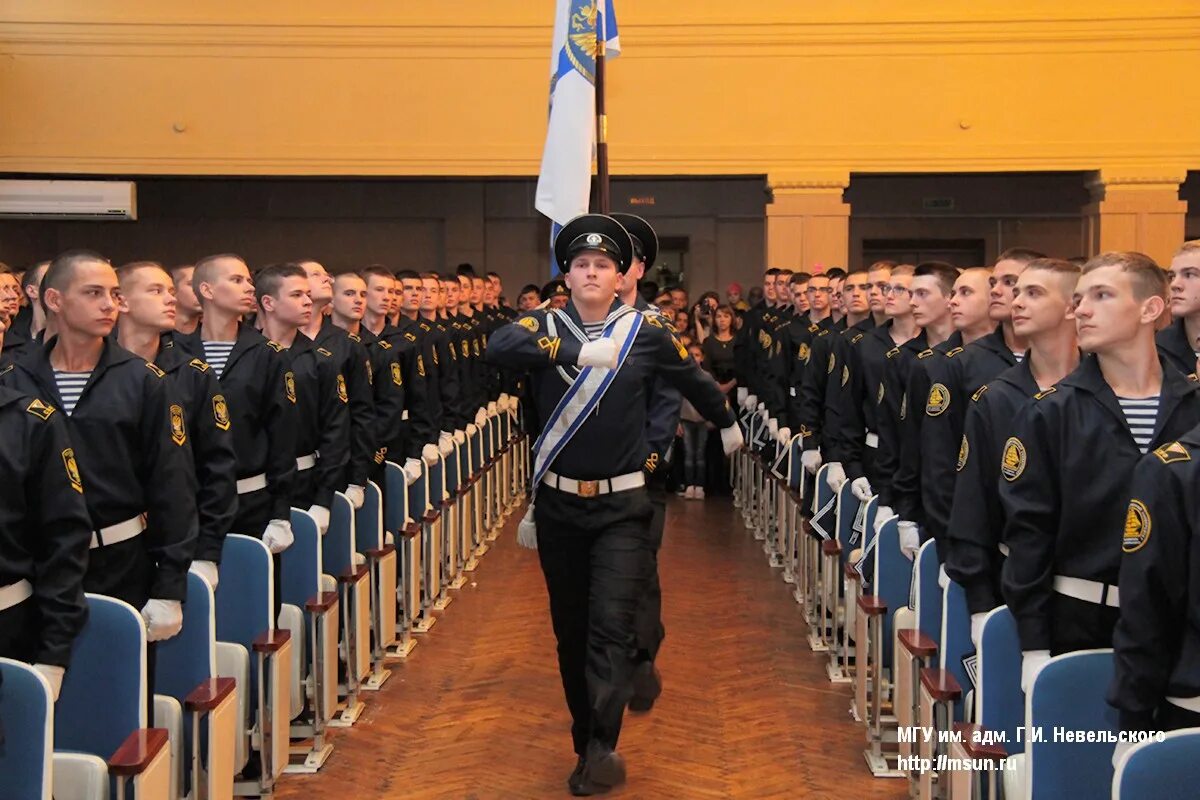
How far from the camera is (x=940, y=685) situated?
3342mm

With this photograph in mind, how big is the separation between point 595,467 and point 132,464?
1.39 m

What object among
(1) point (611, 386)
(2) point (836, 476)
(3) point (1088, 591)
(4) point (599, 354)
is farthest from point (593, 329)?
(2) point (836, 476)

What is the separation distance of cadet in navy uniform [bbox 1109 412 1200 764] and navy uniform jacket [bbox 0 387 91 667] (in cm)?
225

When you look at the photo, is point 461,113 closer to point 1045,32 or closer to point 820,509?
point 1045,32

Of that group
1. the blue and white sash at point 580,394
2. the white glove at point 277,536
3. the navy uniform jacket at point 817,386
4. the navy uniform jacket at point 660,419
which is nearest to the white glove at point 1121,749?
the blue and white sash at point 580,394

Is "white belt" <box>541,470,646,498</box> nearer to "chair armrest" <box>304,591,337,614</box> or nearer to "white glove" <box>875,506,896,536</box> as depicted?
"chair armrest" <box>304,591,337,614</box>

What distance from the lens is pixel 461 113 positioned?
12383 mm

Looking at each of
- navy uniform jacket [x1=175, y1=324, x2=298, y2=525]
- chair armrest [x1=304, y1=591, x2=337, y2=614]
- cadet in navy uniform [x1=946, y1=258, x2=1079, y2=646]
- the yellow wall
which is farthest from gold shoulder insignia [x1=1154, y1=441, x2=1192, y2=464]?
the yellow wall

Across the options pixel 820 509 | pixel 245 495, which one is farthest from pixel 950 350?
pixel 245 495

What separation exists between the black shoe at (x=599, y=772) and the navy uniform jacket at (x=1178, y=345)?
90.0 inches

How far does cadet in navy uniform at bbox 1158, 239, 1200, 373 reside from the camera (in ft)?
14.4

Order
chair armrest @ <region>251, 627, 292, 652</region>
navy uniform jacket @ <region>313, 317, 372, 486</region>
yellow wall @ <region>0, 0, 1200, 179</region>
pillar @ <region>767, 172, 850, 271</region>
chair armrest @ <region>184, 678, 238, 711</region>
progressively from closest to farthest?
chair armrest @ <region>184, 678, 238, 711</region>, chair armrest @ <region>251, 627, 292, 652</region>, navy uniform jacket @ <region>313, 317, 372, 486</region>, yellow wall @ <region>0, 0, 1200, 179</region>, pillar @ <region>767, 172, 850, 271</region>

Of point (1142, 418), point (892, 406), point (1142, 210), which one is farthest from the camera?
point (1142, 210)

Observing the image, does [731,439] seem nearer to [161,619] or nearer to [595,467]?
[595,467]
